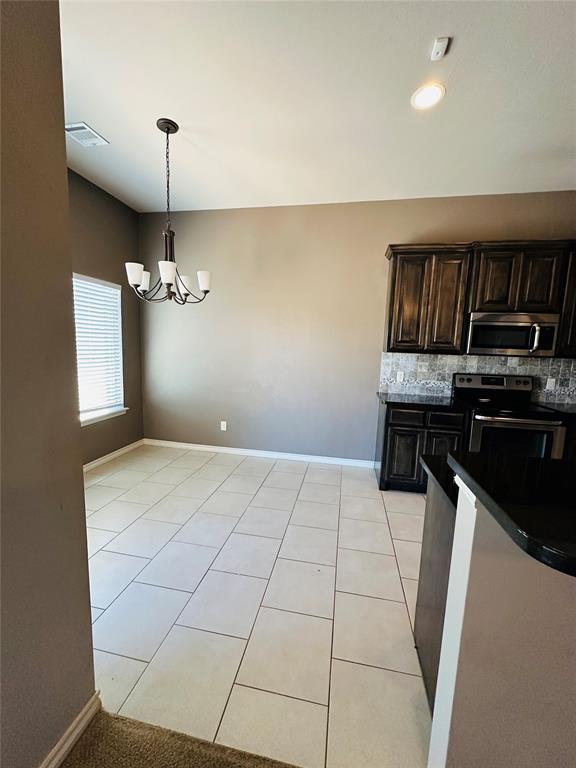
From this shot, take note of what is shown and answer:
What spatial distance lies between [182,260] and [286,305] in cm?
144

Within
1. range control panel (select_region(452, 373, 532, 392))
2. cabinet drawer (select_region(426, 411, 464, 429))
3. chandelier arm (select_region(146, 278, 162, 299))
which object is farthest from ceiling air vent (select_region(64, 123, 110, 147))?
range control panel (select_region(452, 373, 532, 392))

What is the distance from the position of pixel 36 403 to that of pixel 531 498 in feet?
4.28

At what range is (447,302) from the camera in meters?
3.04

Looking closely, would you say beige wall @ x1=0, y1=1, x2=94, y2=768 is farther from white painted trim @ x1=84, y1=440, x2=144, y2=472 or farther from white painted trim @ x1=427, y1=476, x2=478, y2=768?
white painted trim @ x1=84, y1=440, x2=144, y2=472

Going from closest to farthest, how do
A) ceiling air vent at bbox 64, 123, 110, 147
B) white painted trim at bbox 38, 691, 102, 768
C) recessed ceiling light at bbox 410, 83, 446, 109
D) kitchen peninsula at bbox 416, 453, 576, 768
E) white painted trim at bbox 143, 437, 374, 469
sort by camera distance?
kitchen peninsula at bbox 416, 453, 576, 768
white painted trim at bbox 38, 691, 102, 768
recessed ceiling light at bbox 410, 83, 446, 109
ceiling air vent at bbox 64, 123, 110, 147
white painted trim at bbox 143, 437, 374, 469

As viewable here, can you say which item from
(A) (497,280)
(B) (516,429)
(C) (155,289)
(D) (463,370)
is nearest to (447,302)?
(A) (497,280)

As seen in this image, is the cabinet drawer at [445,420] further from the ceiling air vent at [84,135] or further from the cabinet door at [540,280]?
the ceiling air vent at [84,135]

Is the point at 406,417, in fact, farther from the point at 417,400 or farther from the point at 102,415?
the point at 102,415

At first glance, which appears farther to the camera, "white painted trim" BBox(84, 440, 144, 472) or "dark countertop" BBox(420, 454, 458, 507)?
"white painted trim" BBox(84, 440, 144, 472)

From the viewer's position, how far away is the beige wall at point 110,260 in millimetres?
3145

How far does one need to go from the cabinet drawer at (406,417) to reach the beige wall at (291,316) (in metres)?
0.66

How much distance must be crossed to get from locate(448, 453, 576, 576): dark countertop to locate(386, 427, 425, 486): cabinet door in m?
2.00

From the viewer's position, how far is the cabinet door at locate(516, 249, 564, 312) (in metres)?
2.84

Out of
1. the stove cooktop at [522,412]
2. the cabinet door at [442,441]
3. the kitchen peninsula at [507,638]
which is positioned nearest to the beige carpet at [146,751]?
the kitchen peninsula at [507,638]
